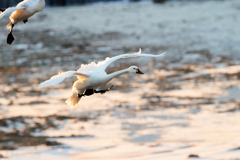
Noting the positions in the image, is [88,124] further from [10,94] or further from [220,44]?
[220,44]

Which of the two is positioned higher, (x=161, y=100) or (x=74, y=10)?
(x=74, y=10)

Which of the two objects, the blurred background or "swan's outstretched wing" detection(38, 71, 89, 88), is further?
the blurred background

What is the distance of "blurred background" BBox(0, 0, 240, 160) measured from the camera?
13.8 metres

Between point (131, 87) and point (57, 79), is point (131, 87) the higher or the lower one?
the higher one

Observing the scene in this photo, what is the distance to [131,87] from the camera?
1848cm

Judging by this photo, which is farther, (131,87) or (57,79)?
(131,87)

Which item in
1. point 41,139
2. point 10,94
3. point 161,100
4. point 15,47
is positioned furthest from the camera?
point 15,47

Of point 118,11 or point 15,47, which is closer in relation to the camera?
point 15,47

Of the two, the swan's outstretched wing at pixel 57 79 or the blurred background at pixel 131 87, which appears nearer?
the swan's outstretched wing at pixel 57 79

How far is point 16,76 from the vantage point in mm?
20359

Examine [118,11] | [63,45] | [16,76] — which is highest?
[118,11]

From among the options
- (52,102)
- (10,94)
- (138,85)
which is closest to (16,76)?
(10,94)

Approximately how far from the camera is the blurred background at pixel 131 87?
45.3ft

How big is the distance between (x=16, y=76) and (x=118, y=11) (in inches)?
429
